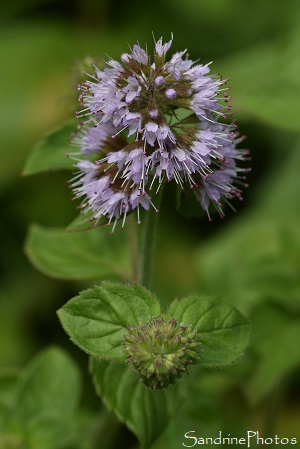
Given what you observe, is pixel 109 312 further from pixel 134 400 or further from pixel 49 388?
pixel 49 388

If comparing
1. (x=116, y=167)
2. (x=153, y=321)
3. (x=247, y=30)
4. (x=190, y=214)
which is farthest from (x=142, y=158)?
(x=247, y=30)

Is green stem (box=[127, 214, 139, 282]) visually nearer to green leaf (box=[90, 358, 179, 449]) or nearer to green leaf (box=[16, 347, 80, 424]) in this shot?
green leaf (box=[90, 358, 179, 449])

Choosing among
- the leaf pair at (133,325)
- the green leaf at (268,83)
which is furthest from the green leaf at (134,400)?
the green leaf at (268,83)

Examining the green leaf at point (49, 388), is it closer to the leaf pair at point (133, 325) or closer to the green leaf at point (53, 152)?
the leaf pair at point (133, 325)

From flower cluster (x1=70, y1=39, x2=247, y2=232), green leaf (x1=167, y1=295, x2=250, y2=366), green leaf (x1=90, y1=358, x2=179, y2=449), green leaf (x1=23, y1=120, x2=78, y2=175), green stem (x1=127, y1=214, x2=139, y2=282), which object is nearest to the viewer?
flower cluster (x1=70, y1=39, x2=247, y2=232)

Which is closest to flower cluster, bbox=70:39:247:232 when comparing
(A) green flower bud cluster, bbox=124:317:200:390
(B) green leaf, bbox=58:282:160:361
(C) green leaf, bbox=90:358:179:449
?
(B) green leaf, bbox=58:282:160:361

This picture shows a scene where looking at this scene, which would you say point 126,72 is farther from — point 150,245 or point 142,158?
point 150,245
